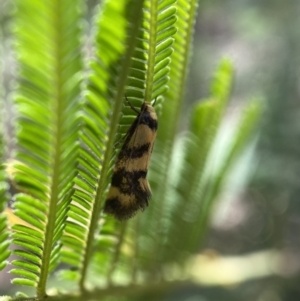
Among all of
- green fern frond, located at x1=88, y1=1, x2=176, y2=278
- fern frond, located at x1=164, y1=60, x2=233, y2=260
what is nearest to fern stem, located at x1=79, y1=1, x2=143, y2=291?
green fern frond, located at x1=88, y1=1, x2=176, y2=278

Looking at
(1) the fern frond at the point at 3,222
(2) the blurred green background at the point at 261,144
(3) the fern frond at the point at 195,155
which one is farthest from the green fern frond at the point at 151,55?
(2) the blurred green background at the point at 261,144

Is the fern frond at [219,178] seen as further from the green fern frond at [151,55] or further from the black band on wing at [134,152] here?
the green fern frond at [151,55]

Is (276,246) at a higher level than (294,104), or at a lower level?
lower

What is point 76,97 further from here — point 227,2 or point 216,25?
point 216,25

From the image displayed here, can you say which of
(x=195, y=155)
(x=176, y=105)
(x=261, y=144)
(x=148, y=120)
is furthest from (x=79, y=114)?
(x=261, y=144)

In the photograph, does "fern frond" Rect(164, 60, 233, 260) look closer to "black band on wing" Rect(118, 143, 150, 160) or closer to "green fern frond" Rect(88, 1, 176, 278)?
"black band on wing" Rect(118, 143, 150, 160)

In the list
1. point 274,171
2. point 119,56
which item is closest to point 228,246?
point 274,171

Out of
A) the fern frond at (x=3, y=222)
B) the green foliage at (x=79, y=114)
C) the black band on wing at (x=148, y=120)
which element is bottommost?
the fern frond at (x=3, y=222)
